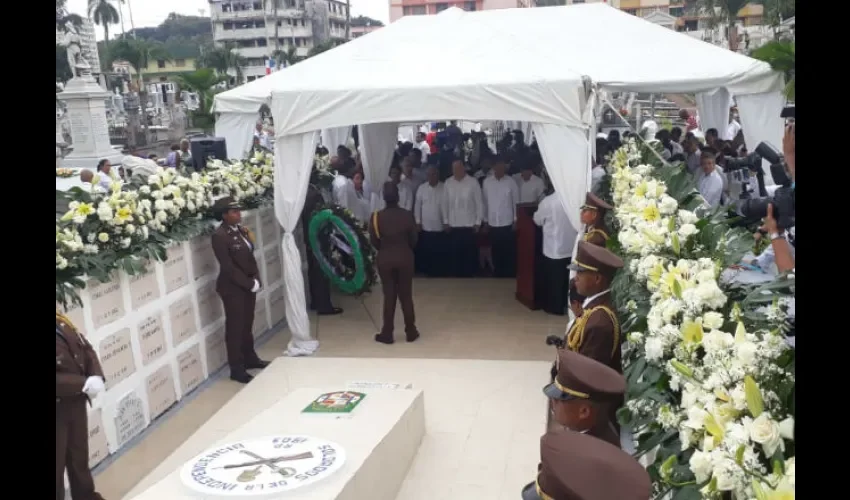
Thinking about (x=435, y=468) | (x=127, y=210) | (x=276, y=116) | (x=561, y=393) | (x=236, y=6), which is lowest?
(x=435, y=468)

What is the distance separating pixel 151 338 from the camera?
6137mm

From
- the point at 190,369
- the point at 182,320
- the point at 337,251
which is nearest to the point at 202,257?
the point at 182,320

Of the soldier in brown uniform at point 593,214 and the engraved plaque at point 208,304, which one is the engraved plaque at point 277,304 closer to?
the engraved plaque at point 208,304

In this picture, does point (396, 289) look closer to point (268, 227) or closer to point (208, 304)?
point (268, 227)

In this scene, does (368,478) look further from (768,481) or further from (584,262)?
(768,481)

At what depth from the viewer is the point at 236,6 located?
7500 cm

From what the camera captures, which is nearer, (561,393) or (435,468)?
(561,393)

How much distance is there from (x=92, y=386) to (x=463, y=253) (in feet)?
21.5

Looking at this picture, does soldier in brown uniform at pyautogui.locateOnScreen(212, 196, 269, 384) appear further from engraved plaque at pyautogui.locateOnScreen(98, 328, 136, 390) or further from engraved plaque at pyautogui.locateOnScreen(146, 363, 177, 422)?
engraved plaque at pyautogui.locateOnScreen(98, 328, 136, 390)

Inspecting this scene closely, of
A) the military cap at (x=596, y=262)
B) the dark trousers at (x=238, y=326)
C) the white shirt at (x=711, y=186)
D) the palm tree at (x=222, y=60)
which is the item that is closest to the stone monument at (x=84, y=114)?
the dark trousers at (x=238, y=326)

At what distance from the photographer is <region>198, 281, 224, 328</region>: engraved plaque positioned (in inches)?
273

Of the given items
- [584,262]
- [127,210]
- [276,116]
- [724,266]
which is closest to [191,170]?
[276,116]

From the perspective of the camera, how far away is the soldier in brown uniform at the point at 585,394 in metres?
2.96

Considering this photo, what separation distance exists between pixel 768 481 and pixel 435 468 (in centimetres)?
357
